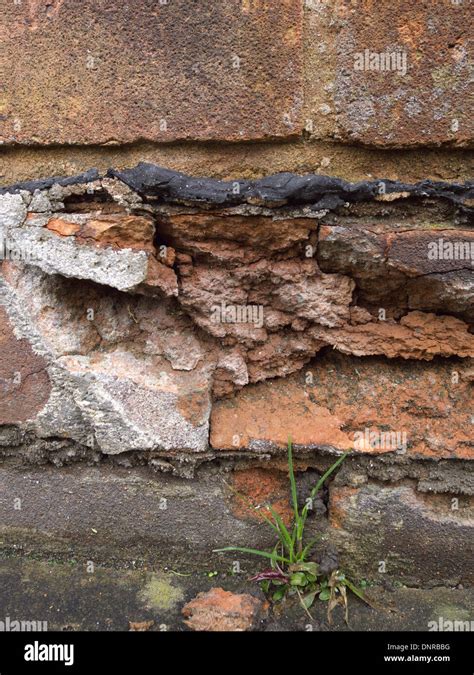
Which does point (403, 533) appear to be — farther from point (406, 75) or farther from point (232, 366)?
point (406, 75)

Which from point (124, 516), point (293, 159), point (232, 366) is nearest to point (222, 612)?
point (124, 516)

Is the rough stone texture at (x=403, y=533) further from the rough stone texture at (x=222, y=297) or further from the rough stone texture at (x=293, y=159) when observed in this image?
the rough stone texture at (x=293, y=159)

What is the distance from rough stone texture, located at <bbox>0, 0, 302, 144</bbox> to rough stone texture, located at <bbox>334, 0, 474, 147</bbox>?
142mm

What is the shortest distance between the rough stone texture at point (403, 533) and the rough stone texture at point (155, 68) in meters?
1.13

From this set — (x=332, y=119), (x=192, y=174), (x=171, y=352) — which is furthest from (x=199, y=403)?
(x=332, y=119)

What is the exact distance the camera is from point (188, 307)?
4.81 feet

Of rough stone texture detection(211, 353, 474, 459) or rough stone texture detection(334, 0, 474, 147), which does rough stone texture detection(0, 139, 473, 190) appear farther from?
rough stone texture detection(211, 353, 474, 459)

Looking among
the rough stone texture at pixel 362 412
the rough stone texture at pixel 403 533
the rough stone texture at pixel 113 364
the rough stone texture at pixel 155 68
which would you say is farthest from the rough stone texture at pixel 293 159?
the rough stone texture at pixel 403 533

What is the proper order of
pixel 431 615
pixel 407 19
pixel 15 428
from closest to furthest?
pixel 407 19 → pixel 431 615 → pixel 15 428

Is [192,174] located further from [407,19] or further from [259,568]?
[259,568]

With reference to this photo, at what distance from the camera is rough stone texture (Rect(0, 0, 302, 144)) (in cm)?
133

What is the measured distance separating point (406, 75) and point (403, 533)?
133 centimetres

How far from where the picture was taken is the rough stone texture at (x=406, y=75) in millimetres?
1286

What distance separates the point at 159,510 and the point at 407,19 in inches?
62.2
